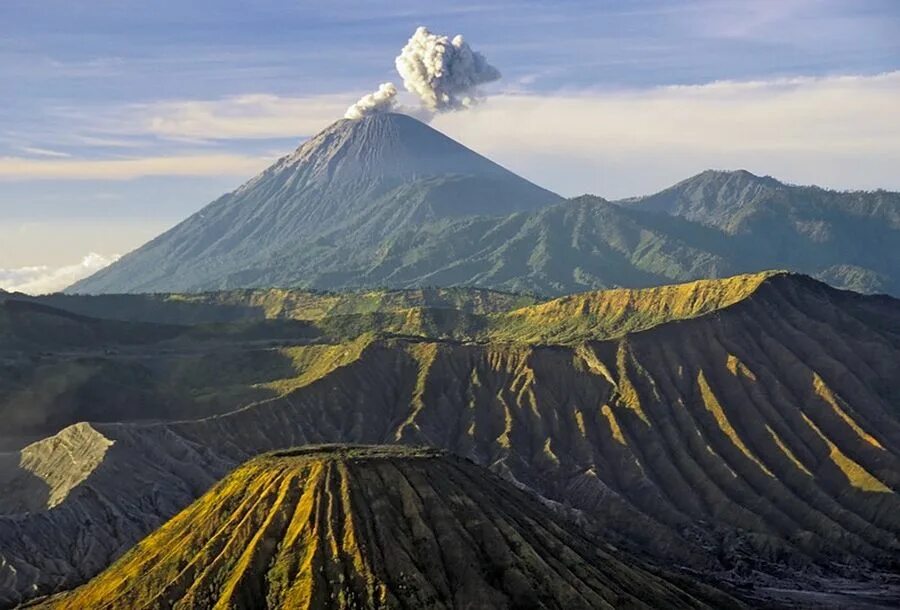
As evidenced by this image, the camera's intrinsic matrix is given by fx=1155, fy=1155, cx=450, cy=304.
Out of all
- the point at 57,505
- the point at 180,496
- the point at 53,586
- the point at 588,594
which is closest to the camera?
the point at 588,594

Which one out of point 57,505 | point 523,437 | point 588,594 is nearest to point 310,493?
point 588,594

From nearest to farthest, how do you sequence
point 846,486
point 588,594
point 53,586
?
point 588,594
point 53,586
point 846,486

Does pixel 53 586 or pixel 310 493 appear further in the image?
pixel 53 586

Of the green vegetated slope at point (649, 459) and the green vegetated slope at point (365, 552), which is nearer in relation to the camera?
the green vegetated slope at point (365, 552)

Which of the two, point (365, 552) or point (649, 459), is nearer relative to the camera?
point (365, 552)

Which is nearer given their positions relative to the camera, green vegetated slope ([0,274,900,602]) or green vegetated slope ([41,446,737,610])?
green vegetated slope ([41,446,737,610])

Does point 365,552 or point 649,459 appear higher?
point 365,552

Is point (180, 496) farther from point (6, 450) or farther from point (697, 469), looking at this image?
point (697, 469)

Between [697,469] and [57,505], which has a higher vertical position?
[57,505]
